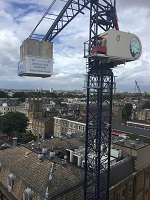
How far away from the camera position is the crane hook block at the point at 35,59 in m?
14.4

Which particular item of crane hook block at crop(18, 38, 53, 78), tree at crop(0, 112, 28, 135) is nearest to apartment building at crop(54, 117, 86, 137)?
tree at crop(0, 112, 28, 135)

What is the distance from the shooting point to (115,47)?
15680 mm

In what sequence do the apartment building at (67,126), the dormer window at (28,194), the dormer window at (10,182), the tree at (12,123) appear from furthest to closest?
the apartment building at (67,126) < the tree at (12,123) < the dormer window at (10,182) < the dormer window at (28,194)

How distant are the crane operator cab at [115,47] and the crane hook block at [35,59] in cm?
314

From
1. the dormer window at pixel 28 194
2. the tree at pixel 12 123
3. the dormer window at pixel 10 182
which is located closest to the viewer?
the dormer window at pixel 28 194

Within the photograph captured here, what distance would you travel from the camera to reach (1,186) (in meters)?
20.1

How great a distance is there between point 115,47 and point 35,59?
6109 mm

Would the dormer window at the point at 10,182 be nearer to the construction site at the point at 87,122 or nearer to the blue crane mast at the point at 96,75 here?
the construction site at the point at 87,122

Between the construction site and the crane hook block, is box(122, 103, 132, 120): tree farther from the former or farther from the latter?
the crane hook block

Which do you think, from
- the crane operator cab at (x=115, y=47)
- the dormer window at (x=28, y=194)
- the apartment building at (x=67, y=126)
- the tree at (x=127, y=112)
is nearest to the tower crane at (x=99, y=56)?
the crane operator cab at (x=115, y=47)

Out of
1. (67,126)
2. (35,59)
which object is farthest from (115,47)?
(67,126)

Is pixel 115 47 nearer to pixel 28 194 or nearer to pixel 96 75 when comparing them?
pixel 96 75

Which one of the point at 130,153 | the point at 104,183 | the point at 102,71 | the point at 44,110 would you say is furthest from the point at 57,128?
the point at 102,71

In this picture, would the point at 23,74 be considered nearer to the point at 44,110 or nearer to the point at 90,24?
the point at 90,24
